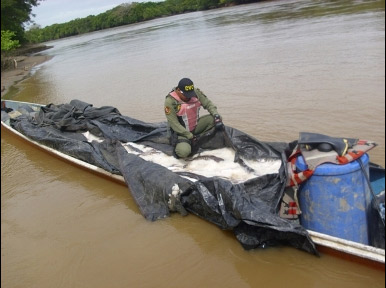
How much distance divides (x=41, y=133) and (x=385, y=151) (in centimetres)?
655

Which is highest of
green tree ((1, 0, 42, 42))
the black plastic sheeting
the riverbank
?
green tree ((1, 0, 42, 42))

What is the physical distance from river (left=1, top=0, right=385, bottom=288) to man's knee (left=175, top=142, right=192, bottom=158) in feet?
3.42

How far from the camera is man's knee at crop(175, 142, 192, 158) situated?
18.2 ft

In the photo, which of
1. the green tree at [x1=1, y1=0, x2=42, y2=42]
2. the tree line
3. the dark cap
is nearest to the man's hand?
the dark cap

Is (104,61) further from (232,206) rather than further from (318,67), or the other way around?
(232,206)

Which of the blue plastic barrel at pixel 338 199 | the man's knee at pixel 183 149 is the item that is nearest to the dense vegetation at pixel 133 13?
the man's knee at pixel 183 149

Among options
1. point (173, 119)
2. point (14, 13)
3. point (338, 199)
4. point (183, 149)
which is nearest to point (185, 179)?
point (183, 149)

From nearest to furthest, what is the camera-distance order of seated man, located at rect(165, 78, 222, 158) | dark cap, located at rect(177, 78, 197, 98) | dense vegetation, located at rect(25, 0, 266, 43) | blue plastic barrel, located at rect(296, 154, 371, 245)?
blue plastic barrel, located at rect(296, 154, 371, 245) < dark cap, located at rect(177, 78, 197, 98) < seated man, located at rect(165, 78, 222, 158) < dense vegetation, located at rect(25, 0, 266, 43)

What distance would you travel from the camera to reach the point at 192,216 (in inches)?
183

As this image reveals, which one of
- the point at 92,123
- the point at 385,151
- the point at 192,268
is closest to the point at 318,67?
the point at 385,151

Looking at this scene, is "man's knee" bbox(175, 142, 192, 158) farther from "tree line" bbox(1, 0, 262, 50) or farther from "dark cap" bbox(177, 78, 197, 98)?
"tree line" bbox(1, 0, 262, 50)

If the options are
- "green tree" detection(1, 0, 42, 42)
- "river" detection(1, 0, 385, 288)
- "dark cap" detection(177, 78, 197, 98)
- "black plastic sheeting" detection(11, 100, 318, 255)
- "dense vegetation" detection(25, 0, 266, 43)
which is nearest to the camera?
"black plastic sheeting" detection(11, 100, 318, 255)

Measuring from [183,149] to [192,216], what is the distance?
4.02ft

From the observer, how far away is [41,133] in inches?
305
